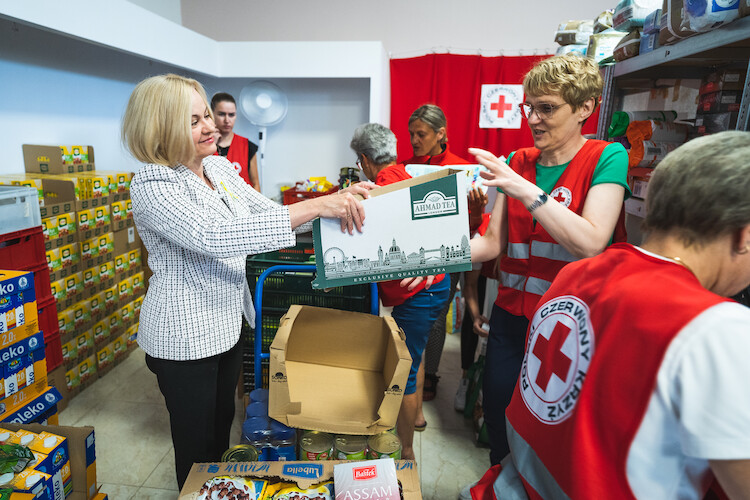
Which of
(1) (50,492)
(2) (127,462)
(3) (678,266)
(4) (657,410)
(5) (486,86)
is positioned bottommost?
(2) (127,462)

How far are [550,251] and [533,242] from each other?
0.07 meters

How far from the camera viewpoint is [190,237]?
132 cm

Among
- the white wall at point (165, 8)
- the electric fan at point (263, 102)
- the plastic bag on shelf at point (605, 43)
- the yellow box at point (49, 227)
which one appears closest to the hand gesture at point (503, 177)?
the plastic bag on shelf at point (605, 43)

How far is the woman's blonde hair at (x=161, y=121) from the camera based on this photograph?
4.62 feet

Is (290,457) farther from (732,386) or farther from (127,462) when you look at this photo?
(732,386)

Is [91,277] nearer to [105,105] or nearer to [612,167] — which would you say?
[105,105]

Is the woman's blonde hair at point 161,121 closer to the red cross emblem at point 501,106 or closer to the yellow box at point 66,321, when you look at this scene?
the yellow box at point 66,321

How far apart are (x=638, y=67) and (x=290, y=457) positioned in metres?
1.96

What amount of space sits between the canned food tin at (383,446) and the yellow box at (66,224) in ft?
7.29

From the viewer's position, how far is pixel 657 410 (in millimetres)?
635

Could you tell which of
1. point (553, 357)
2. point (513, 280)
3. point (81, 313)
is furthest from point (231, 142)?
point (553, 357)

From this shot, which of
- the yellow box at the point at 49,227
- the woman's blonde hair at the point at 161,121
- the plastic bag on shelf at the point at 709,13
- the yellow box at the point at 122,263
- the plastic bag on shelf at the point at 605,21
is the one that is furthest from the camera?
the yellow box at the point at 122,263

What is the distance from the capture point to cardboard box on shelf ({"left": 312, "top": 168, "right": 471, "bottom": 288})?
136 cm

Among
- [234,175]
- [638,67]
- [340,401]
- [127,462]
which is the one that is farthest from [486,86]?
[127,462]
